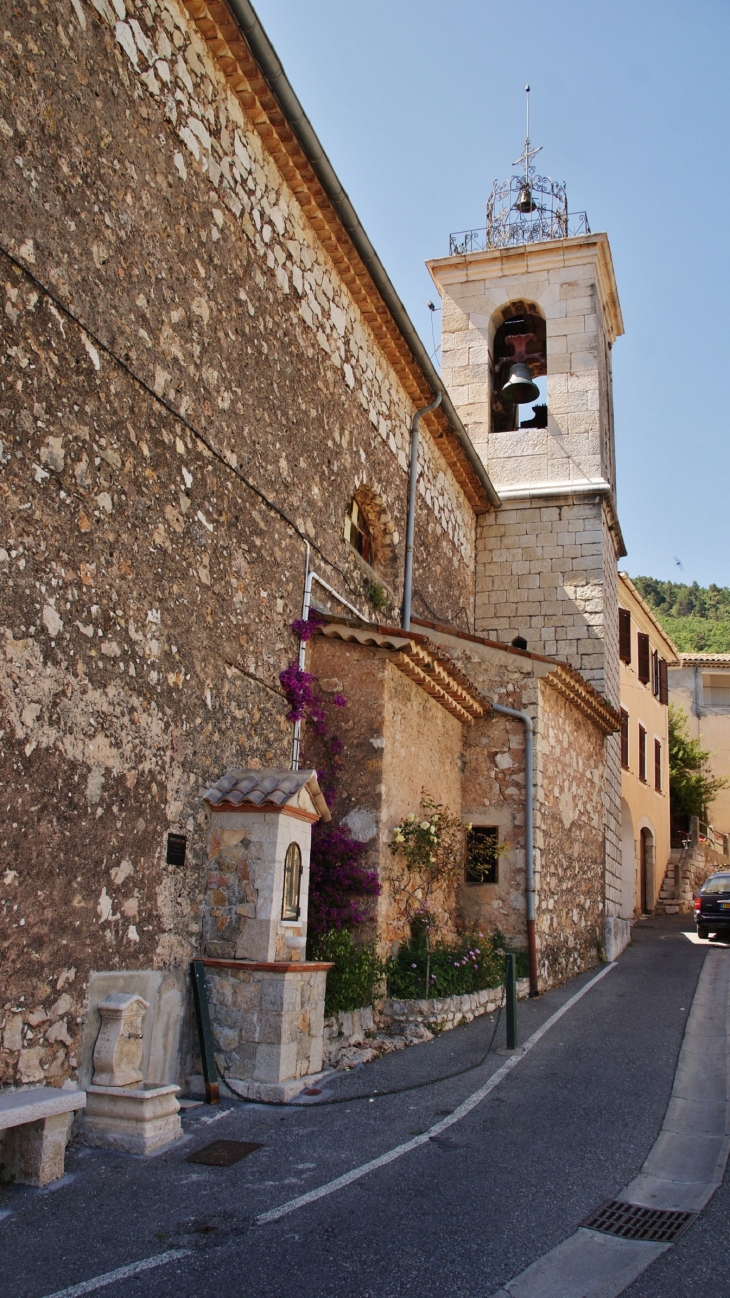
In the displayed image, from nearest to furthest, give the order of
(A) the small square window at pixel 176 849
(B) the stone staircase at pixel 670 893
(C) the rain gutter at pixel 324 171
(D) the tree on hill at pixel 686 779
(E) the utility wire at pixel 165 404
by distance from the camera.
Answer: (E) the utility wire at pixel 165 404, (A) the small square window at pixel 176 849, (C) the rain gutter at pixel 324 171, (B) the stone staircase at pixel 670 893, (D) the tree on hill at pixel 686 779

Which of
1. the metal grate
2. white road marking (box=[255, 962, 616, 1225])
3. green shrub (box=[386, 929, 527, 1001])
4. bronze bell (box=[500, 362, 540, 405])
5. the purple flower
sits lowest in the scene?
the metal grate

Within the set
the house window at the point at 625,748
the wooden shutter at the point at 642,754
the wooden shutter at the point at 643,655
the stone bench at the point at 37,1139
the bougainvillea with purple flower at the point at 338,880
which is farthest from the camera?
the wooden shutter at the point at 643,655

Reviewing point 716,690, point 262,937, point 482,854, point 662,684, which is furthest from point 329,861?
point 716,690

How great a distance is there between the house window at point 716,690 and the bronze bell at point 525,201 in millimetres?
20950

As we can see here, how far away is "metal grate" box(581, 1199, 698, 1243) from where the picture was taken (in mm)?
4336

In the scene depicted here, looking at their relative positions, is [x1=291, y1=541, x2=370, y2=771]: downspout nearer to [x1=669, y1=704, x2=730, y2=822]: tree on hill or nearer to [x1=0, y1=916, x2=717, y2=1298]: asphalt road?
[x1=0, y1=916, x2=717, y2=1298]: asphalt road

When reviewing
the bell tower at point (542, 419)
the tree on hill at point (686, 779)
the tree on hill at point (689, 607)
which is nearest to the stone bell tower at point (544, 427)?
the bell tower at point (542, 419)

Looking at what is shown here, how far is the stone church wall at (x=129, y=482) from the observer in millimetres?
5102

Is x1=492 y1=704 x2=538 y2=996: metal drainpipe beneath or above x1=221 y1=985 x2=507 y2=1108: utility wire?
above

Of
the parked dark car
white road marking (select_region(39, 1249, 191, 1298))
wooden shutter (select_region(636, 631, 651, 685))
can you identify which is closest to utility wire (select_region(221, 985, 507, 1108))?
white road marking (select_region(39, 1249, 191, 1298))

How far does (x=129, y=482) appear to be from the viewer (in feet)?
19.9

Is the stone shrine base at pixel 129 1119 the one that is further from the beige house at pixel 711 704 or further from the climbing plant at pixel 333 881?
the beige house at pixel 711 704

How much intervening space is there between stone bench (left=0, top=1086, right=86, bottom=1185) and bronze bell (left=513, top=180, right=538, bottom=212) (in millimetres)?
16540

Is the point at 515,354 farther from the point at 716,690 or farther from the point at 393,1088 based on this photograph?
the point at 716,690
